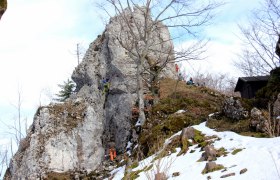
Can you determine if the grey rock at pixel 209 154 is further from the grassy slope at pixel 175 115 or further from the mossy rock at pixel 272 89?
the mossy rock at pixel 272 89

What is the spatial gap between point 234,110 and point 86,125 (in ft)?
38.6

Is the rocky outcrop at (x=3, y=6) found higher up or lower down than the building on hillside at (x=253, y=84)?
lower down

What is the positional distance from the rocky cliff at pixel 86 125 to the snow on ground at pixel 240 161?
9.32 m

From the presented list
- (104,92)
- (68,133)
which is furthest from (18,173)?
(104,92)

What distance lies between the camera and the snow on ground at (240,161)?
6996mm

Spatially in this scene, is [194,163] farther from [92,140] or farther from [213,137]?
[92,140]

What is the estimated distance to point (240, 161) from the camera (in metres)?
8.21

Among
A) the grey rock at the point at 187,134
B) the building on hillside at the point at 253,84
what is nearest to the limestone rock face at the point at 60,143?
the grey rock at the point at 187,134

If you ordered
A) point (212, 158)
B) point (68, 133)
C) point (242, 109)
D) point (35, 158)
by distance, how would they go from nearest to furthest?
1. point (212, 158)
2. point (242, 109)
3. point (35, 158)
4. point (68, 133)

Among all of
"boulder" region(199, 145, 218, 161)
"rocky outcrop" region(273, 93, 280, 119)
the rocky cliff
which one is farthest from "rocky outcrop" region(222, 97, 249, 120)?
the rocky cliff

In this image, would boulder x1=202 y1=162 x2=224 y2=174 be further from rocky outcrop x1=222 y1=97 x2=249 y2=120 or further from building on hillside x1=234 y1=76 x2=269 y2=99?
building on hillside x1=234 y1=76 x2=269 y2=99

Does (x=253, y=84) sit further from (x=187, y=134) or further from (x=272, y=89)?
(x=187, y=134)

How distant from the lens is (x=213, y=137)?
36.5 ft

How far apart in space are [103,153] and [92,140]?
1178 millimetres
